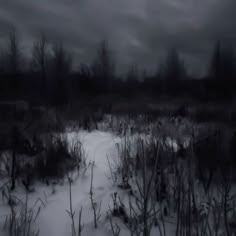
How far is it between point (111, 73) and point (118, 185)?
2298cm

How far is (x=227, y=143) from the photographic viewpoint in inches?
86.3

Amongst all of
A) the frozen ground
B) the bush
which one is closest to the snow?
the frozen ground

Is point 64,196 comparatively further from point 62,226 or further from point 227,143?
point 227,143

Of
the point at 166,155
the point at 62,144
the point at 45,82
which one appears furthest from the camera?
the point at 45,82

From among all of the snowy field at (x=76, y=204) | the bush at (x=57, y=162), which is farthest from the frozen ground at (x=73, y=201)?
the bush at (x=57, y=162)

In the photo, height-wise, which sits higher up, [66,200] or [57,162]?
[57,162]

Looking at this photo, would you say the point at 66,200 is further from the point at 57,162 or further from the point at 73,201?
the point at 57,162

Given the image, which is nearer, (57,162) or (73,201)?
(73,201)

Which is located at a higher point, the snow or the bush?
the bush

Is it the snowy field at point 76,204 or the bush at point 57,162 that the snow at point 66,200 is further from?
the bush at point 57,162

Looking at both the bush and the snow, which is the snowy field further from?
the bush

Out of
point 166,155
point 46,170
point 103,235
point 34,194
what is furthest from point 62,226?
point 166,155

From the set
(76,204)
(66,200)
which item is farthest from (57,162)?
(76,204)

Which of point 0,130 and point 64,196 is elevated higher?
point 0,130
